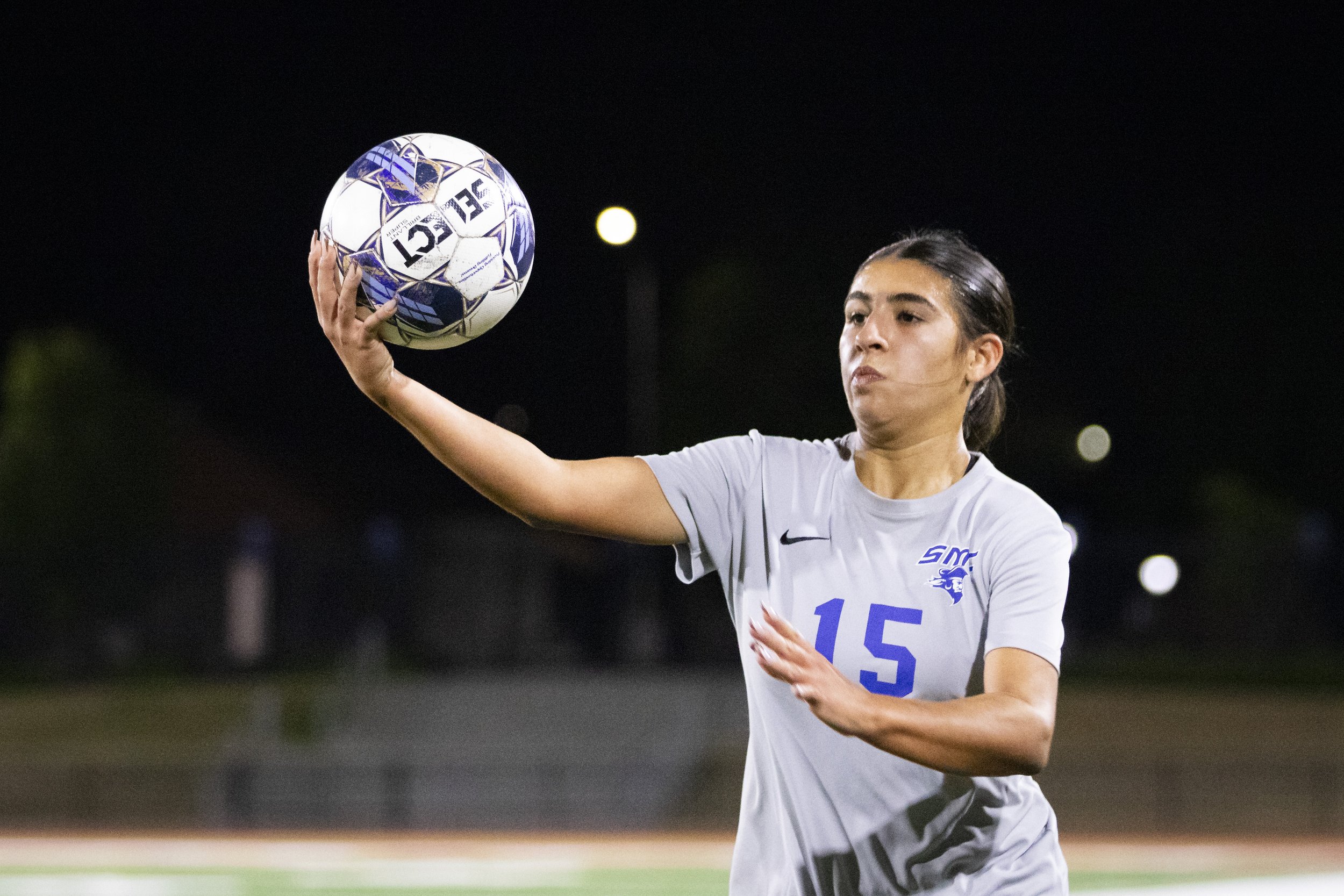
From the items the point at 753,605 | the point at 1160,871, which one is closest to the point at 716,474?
the point at 753,605

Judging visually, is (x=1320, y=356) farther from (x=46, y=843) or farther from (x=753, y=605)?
Answer: (x=753, y=605)

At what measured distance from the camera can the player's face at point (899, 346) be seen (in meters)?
2.75

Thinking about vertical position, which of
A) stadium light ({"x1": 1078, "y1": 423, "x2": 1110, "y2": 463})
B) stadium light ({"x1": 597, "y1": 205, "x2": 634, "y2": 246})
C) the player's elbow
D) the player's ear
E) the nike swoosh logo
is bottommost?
→ stadium light ({"x1": 1078, "y1": 423, "x2": 1110, "y2": 463})

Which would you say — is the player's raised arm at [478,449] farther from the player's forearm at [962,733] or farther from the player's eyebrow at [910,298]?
the player's forearm at [962,733]

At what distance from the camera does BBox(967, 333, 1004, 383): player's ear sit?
288 cm

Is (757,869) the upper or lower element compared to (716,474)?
lower

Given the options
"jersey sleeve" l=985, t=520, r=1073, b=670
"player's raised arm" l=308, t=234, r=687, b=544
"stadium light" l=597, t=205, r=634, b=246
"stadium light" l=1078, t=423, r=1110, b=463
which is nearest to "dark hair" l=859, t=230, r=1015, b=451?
"jersey sleeve" l=985, t=520, r=1073, b=670

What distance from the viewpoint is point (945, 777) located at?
8.78 feet

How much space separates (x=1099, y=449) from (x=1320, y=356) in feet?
13.4

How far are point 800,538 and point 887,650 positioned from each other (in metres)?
0.28

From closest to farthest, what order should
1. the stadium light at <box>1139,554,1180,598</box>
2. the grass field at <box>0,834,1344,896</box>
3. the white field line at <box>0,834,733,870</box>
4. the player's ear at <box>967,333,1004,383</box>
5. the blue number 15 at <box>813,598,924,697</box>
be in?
the blue number 15 at <box>813,598,924,697</box>
the player's ear at <box>967,333,1004,383</box>
the grass field at <box>0,834,1344,896</box>
the white field line at <box>0,834,733,870</box>
the stadium light at <box>1139,554,1180,598</box>

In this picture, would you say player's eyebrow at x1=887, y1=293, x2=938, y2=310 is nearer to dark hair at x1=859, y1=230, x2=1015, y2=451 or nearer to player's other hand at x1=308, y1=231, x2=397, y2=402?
dark hair at x1=859, y1=230, x2=1015, y2=451

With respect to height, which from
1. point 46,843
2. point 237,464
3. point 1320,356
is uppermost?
point 1320,356

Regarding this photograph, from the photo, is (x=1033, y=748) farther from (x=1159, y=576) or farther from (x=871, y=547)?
(x=1159, y=576)
